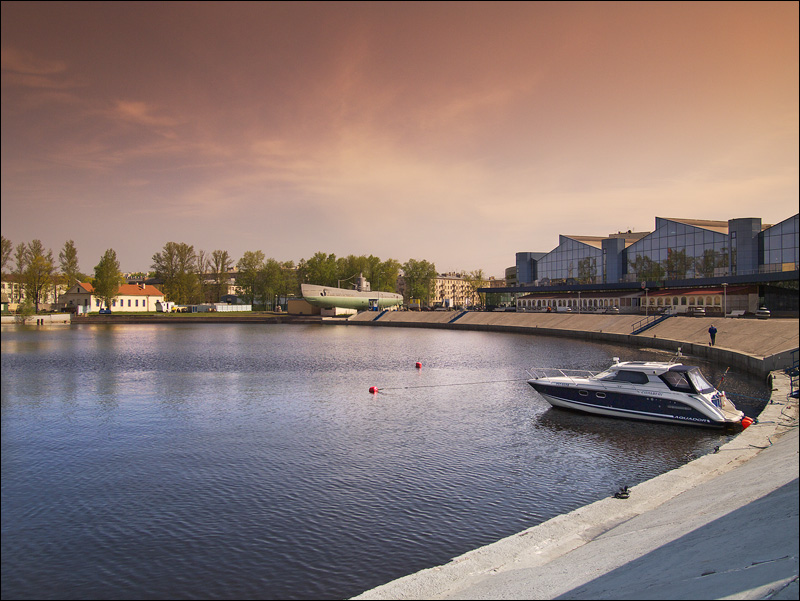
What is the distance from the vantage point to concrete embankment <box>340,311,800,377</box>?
48.2 metres

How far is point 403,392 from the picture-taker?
38969 millimetres

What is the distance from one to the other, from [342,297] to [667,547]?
144262 millimetres

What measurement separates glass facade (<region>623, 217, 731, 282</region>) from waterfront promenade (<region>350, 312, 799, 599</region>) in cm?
8195

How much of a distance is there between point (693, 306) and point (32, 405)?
9054 centimetres

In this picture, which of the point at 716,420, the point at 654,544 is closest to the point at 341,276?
the point at 716,420

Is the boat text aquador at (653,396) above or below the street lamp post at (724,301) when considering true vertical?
below

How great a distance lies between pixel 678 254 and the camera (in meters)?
99.1

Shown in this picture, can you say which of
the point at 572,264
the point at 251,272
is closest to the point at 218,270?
the point at 251,272

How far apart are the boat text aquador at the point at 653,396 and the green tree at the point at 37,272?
27.2m

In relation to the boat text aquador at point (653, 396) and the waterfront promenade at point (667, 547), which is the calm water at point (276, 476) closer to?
the boat text aquador at point (653, 396)

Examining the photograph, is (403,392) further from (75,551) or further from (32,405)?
(75,551)

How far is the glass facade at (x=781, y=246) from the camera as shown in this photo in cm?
8212

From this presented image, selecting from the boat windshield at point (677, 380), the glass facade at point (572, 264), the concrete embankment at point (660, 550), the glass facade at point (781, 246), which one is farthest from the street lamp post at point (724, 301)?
the concrete embankment at point (660, 550)

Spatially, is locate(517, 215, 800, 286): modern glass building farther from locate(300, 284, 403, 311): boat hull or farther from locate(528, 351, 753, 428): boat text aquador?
locate(528, 351, 753, 428): boat text aquador
